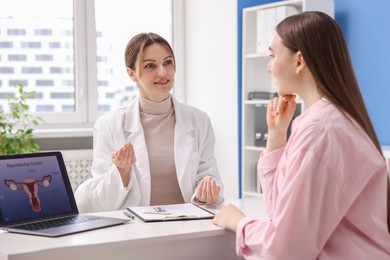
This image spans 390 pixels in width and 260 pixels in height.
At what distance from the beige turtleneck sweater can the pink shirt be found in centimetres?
111

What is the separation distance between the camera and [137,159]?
2.57 m

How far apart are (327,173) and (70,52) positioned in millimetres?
3960

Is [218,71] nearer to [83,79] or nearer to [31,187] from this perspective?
[83,79]

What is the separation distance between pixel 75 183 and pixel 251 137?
1.51 metres

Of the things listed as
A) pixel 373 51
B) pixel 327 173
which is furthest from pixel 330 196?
pixel 373 51

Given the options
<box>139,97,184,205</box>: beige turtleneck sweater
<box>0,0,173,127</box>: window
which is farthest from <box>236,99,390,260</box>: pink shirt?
<box>0,0,173,127</box>: window

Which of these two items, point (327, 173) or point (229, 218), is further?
point (229, 218)

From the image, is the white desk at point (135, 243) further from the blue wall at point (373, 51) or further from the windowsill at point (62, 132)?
the windowsill at point (62, 132)

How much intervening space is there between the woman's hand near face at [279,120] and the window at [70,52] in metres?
3.41

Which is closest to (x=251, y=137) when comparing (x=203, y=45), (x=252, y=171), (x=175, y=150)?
(x=252, y=171)

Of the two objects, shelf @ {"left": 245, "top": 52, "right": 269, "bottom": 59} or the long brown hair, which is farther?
shelf @ {"left": 245, "top": 52, "right": 269, "bottom": 59}

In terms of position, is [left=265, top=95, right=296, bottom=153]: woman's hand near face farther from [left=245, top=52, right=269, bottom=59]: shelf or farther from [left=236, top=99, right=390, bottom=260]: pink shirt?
[left=245, top=52, right=269, bottom=59]: shelf

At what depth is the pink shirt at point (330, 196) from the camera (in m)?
1.40

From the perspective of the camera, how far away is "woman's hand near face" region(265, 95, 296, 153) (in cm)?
181
